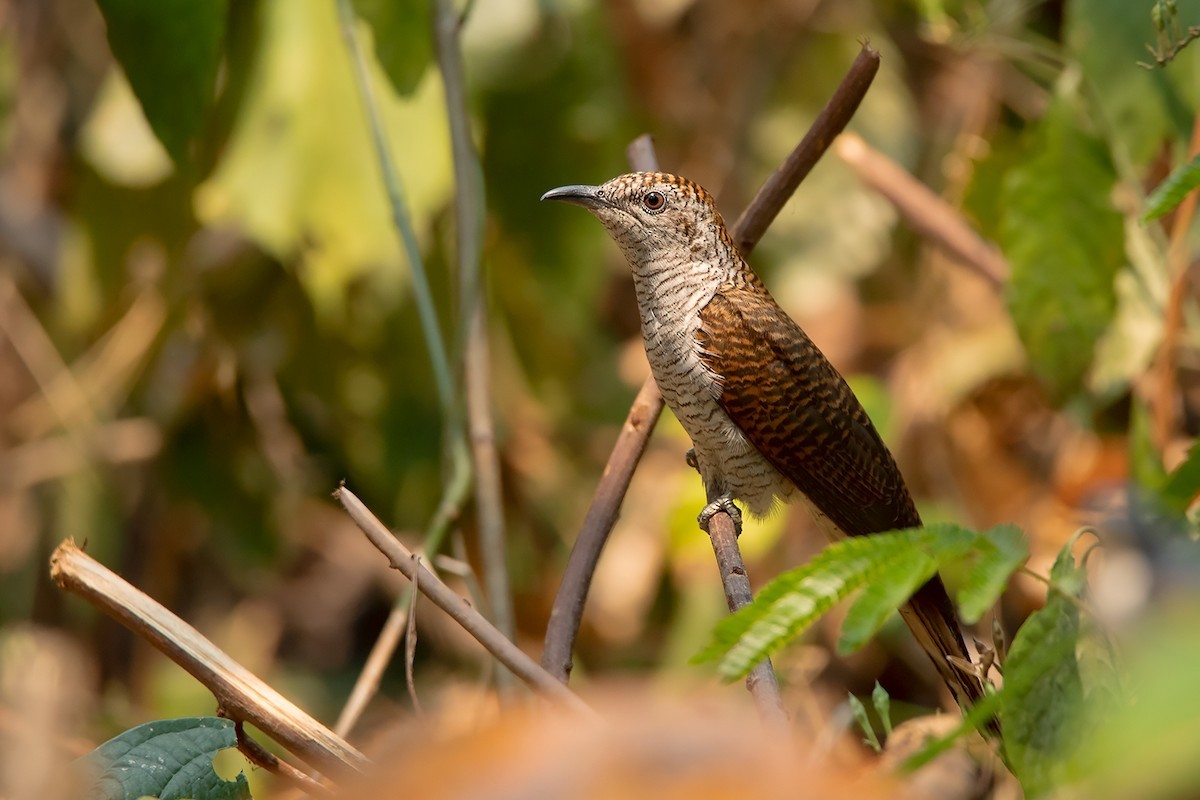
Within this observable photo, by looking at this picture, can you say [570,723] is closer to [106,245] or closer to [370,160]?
[370,160]

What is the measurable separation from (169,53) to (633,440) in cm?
113

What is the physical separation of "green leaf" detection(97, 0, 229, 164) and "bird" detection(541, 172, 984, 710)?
76cm

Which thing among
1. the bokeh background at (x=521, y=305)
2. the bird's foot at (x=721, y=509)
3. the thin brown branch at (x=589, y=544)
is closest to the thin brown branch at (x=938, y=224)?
the bokeh background at (x=521, y=305)

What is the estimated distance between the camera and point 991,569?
1.29 m

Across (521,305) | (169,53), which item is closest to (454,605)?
(169,53)

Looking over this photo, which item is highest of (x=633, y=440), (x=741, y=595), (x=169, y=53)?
(x=169, y=53)

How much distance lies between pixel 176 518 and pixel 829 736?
398 cm

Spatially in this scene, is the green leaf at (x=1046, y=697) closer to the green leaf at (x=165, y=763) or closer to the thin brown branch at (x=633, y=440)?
the thin brown branch at (x=633, y=440)

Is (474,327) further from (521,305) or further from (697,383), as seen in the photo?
(521,305)

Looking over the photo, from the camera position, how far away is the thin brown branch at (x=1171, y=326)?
298cm

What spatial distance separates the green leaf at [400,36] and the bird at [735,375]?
392 mm

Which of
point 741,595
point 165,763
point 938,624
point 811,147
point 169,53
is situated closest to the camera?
point 165,763

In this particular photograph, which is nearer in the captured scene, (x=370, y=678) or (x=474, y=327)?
(x=370, y=678)

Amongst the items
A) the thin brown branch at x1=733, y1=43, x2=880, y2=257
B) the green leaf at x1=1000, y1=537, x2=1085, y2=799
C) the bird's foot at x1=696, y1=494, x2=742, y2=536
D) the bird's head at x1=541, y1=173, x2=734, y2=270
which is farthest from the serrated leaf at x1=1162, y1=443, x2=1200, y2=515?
the bird's head at x1=541, y1=173, x2=734, y2=270
